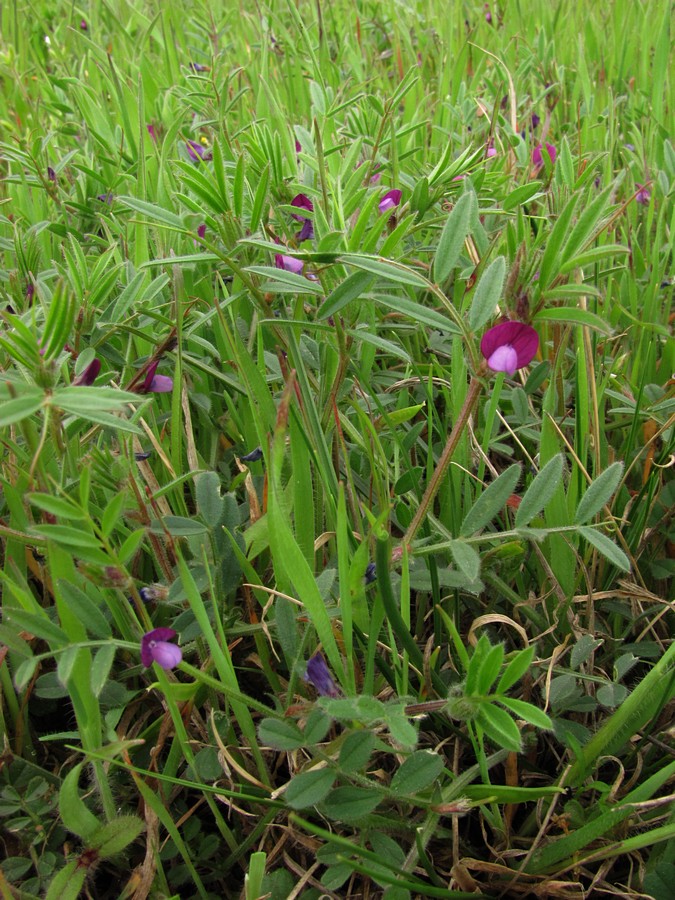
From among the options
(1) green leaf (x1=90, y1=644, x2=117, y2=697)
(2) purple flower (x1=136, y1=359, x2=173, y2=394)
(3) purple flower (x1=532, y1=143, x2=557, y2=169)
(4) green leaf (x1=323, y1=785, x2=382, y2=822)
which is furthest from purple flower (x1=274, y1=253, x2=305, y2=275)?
(3) purple flower (x1=532, y1=143, x2=557, y2=169)

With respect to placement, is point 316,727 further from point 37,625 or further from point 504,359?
point 504,359

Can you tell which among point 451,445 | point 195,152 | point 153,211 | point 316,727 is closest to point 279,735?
point 316,727

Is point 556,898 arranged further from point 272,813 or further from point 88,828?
point 88,828

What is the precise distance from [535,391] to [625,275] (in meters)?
0.31

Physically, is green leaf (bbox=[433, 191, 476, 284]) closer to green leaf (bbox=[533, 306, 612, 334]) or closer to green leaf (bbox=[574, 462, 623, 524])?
green leaf (bbox=[533, 306, 612, 334])

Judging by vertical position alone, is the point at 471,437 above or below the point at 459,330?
below

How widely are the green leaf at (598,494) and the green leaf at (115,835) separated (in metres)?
0.68

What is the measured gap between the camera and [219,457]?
140 centimetres

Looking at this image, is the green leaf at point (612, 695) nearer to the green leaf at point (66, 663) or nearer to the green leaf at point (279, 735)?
the green leaf at point (279, 735)

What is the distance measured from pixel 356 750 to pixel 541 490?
0.40 metres

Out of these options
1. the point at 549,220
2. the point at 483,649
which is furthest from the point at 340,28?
the point at 483,649

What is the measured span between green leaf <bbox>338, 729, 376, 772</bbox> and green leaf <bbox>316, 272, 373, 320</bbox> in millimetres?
514

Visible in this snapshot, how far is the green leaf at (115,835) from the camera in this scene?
36.7 inches

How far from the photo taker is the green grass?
35.8 inches
